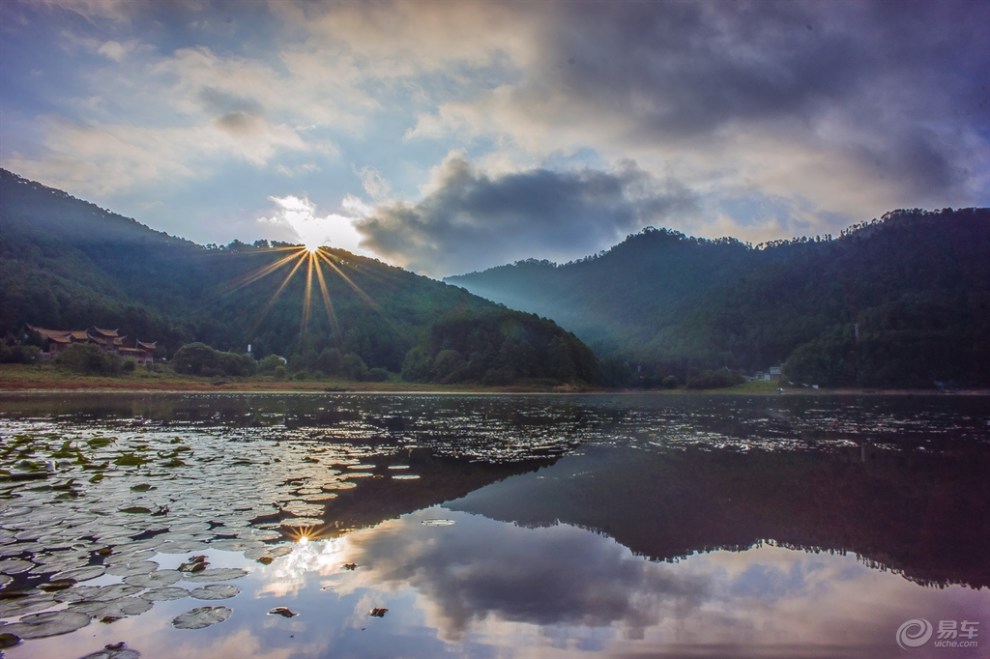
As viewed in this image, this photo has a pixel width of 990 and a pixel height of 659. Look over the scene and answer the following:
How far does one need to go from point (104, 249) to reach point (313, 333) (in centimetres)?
5838

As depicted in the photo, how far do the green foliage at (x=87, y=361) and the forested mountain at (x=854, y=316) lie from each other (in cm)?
9837

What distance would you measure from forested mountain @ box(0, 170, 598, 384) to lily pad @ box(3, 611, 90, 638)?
4173 inches

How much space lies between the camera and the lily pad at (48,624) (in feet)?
17.0

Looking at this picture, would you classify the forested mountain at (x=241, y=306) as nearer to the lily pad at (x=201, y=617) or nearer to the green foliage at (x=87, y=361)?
the green foliage at (x=87, y=361)

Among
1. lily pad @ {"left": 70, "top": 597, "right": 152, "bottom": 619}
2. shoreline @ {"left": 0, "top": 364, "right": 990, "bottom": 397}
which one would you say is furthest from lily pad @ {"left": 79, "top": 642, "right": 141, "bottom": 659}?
shoreline @ {"left": 0, "top": 364, "right": 990, "bottom": 397}

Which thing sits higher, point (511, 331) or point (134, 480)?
point (511, 331)

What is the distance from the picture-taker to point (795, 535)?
10.2 m

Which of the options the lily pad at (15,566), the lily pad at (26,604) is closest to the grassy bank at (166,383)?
the lily pad at (15,566)

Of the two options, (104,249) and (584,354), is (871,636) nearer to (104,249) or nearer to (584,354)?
(584,354)

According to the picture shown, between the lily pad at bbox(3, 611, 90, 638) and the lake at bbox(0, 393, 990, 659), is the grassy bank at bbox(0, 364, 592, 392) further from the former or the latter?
the lily pad at bbox(3, 611, 90, 638)

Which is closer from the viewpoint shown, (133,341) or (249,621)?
(249,621)

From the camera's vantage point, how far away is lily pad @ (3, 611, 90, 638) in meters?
5.19

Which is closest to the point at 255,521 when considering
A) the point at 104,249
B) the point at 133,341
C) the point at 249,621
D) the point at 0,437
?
the point at 249,621

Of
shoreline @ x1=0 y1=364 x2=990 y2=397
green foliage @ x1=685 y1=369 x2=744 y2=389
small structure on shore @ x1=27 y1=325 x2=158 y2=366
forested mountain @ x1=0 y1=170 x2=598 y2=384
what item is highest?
forested mountain @ x1=0 y1=170 x2=598 y2=384
